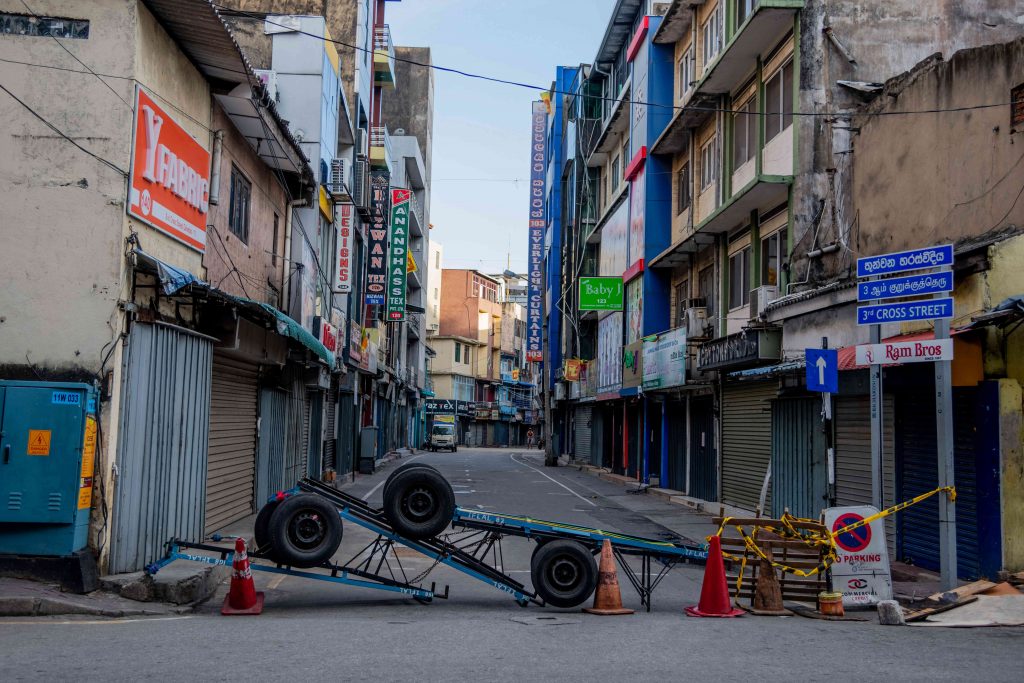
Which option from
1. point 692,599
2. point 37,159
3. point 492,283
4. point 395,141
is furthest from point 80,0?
point 492,283

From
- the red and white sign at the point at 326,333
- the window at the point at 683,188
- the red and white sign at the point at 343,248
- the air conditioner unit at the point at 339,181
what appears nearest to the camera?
the red and white sign at the point at 326,333

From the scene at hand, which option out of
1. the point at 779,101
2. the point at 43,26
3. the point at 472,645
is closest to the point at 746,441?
the point at 779,101

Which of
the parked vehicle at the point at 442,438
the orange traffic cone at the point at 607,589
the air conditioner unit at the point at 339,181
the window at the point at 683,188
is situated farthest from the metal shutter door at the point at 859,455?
the parked vehicle at the point at 442,438

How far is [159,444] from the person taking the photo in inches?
468

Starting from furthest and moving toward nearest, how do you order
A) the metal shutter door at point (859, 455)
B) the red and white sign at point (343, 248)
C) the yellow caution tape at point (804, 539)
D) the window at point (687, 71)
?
the red and white sign at point (343, 248) < the window at point (687, 71) < the metal shutter door at point (859, 455) < the yellow caution tape at point (804, 539)

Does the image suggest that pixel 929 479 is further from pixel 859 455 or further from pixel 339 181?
pixel 339 181

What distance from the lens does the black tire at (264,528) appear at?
987 cm

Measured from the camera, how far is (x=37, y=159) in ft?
34.9

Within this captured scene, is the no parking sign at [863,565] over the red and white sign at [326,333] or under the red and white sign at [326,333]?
under

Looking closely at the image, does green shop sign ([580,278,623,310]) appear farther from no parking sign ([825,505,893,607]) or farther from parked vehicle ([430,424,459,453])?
parked vehicle ([430,424,459,453])

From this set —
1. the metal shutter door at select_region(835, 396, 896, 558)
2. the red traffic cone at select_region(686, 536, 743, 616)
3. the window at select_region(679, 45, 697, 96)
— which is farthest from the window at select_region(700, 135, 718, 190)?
the red traffic cone at select_region(686, 536, 743, 616)

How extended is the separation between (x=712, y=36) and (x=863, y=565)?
17.7 metres

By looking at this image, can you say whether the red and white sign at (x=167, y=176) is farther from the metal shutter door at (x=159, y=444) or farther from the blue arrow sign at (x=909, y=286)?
the blue arrow sign at (x=909, y=286)

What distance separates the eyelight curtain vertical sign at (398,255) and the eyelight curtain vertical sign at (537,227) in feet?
68.6
